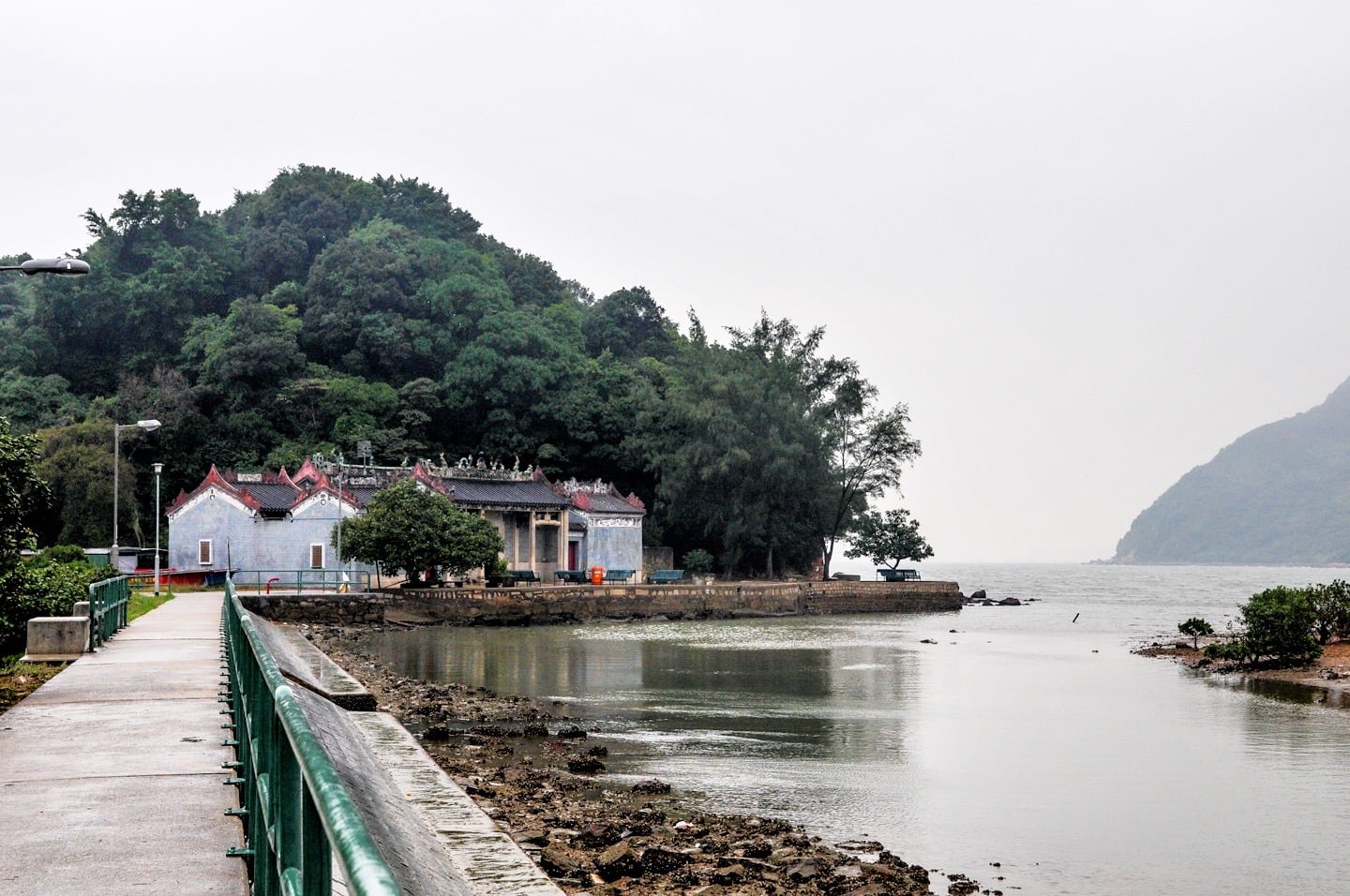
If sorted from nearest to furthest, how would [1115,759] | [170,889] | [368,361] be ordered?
[170,889] → [1115,759] → [368,361]

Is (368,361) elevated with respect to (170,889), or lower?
elevated

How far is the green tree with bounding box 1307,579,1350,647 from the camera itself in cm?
3747

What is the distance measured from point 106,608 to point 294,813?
19.5 metres

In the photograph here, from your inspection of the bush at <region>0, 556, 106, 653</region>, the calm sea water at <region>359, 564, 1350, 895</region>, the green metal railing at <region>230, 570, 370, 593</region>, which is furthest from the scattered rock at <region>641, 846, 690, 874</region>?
the green metal railing at <region>230, 570, 370, 593</region>

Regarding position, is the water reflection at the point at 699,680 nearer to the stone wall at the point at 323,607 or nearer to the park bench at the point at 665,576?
the stone wall at the point at 323,607

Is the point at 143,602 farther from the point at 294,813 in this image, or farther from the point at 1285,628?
the point at 294,813

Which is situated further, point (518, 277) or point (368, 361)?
point (518, 277)

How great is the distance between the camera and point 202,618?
1133 inches

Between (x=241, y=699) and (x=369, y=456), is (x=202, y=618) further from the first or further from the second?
(x=369, y=456)

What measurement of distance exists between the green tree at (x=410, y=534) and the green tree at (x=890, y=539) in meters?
38.4

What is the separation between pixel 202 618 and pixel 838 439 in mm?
54569

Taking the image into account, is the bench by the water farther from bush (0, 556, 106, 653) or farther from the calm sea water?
bush (0, 556, 106, 653)

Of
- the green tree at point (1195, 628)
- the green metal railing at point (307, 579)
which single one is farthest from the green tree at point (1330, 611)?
the green metal railing at point (307, 579)

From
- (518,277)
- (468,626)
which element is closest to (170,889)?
(468,626)
